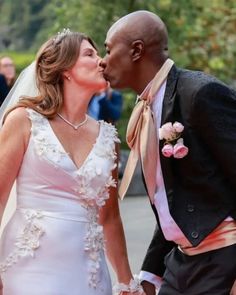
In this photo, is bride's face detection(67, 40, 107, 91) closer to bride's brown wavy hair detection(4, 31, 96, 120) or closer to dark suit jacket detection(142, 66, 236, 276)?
bride's brown wavy hair detection(4, 31, 96, 120)

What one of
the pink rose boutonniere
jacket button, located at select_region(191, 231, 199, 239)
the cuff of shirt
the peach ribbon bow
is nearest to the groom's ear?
the peach ribbon bow

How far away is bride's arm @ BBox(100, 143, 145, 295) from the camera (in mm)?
4627

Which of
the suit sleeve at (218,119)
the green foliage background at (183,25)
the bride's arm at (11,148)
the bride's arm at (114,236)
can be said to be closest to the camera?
the suit sleeve at (218,119)

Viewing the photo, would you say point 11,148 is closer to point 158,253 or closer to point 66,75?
point 66,75

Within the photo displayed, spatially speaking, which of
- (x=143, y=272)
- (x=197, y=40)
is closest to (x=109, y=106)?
(x=197, y=40)

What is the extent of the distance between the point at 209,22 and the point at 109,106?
665 centimetres

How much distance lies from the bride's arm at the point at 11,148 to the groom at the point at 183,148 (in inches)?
20.4

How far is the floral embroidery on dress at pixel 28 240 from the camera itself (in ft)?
14.2

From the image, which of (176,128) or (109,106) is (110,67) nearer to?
(176,128)

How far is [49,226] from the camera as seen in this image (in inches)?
172

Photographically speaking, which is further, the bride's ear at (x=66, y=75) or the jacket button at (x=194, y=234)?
the bride's ear at (x=66, y=75)

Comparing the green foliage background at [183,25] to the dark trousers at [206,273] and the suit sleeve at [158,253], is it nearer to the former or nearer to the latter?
the suit sleeve at [158,253]

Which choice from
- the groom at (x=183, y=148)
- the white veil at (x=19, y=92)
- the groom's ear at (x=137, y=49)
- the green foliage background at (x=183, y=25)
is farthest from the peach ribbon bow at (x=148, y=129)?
the green foliage background at (x=183, y=25)

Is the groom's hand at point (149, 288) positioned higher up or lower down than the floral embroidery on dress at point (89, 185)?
lower down
